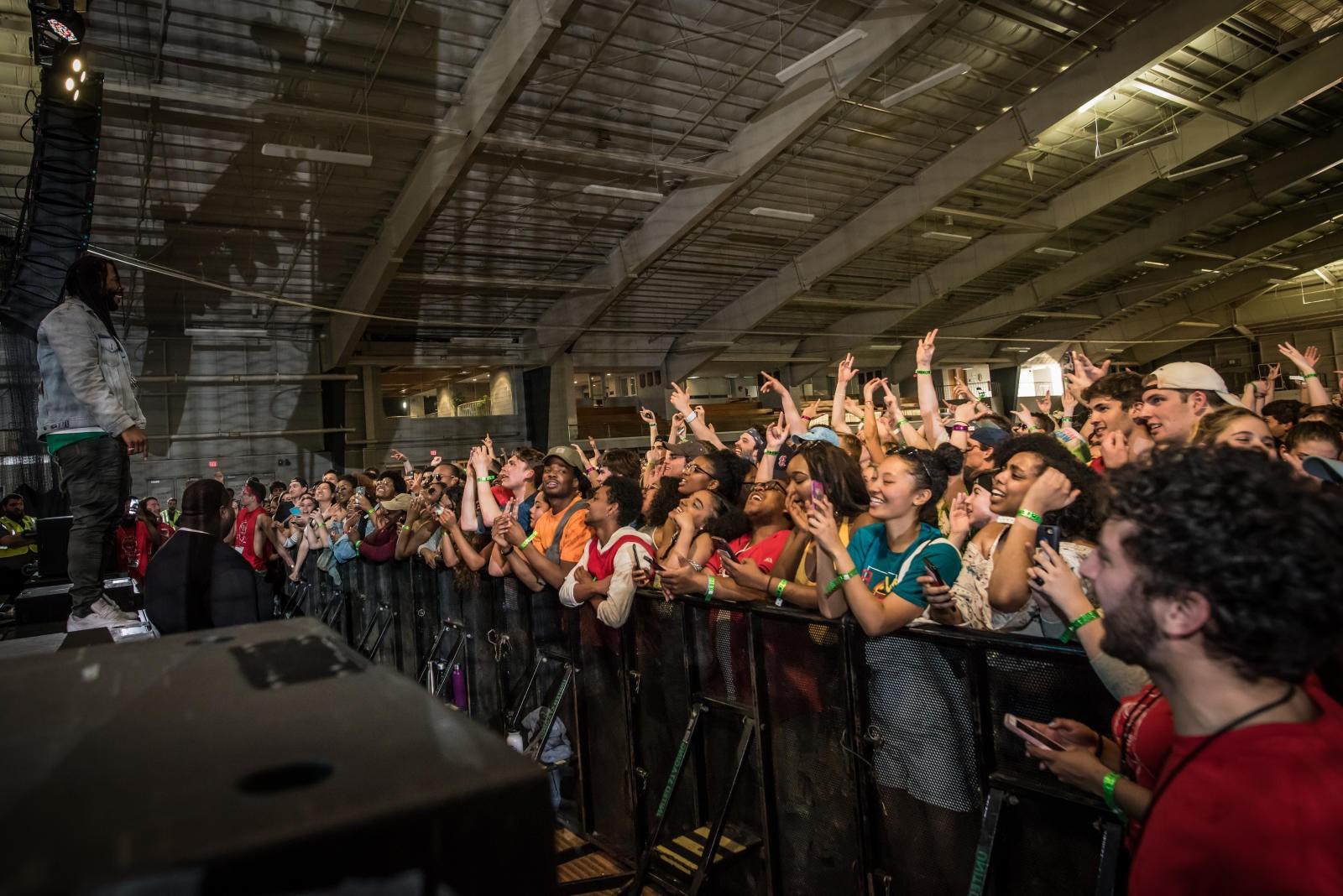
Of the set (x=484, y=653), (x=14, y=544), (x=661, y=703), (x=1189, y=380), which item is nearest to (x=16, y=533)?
(x=14, y=544)

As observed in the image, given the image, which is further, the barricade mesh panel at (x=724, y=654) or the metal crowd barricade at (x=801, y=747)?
the barricade mesh panel at (x=724, y=654)

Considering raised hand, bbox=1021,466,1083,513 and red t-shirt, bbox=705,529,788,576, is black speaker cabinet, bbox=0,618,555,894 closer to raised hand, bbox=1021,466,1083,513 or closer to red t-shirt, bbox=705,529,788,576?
raised hand, bbox=1021,466,1083,513

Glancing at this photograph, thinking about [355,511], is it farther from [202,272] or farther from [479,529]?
[202,272]

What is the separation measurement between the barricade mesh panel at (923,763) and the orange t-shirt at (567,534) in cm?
196

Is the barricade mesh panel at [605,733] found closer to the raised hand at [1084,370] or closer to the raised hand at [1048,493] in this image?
the raised hand at [1048,493]

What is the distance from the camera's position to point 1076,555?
2420 mm

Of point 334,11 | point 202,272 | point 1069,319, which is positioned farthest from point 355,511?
point 1069,319

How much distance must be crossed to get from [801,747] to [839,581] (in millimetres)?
668

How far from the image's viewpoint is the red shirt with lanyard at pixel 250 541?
8.38 m

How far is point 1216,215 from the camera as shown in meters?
19.7

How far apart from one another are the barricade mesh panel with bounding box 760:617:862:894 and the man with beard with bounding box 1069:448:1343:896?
128 cm

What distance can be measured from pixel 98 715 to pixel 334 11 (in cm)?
1070

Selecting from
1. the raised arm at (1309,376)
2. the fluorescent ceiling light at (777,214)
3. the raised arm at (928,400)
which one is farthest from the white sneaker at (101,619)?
the fluorescent ceiling light at (777,214)

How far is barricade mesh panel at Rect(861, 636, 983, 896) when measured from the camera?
223cm
